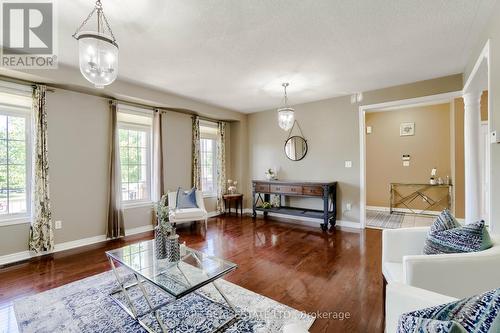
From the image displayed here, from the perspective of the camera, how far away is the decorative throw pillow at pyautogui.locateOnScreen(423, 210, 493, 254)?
1430mm

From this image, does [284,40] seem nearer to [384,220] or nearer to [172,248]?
[172,248]

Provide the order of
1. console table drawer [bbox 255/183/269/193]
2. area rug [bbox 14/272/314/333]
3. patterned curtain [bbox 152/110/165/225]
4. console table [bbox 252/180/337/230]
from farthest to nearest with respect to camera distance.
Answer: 1. console table drawer [bbox 255/183/269/193]
2. patterned curtain [bbox 152/110/165/225]
3. console table [bbox 252/180/337/230]
4. area rug [bbox 14/272/314/333]

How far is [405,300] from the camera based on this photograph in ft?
3.42

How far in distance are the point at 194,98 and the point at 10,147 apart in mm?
2877

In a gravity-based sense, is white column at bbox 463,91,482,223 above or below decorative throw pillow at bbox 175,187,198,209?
above

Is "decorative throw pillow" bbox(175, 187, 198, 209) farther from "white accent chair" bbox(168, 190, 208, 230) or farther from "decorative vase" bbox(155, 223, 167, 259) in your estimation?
"decorative vase" bbox(155, 223, 167, 259)

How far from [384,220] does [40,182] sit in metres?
6.26

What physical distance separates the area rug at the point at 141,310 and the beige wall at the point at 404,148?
5520 millimetres

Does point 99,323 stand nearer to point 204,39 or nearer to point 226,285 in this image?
point 226,285

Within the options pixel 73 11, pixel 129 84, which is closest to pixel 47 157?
pixel 129 84

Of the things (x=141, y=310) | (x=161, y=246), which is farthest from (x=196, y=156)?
(x=141, y=310)

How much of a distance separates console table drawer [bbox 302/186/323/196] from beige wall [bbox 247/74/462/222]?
1.79ft

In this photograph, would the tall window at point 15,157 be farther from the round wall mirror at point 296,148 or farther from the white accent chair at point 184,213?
the round wall mirror at point 296,148

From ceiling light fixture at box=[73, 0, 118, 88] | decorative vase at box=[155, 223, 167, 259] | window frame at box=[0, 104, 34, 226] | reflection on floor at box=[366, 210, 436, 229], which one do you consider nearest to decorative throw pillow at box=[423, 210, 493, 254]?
decorative vase at box=[155, 223, 167, 259]
